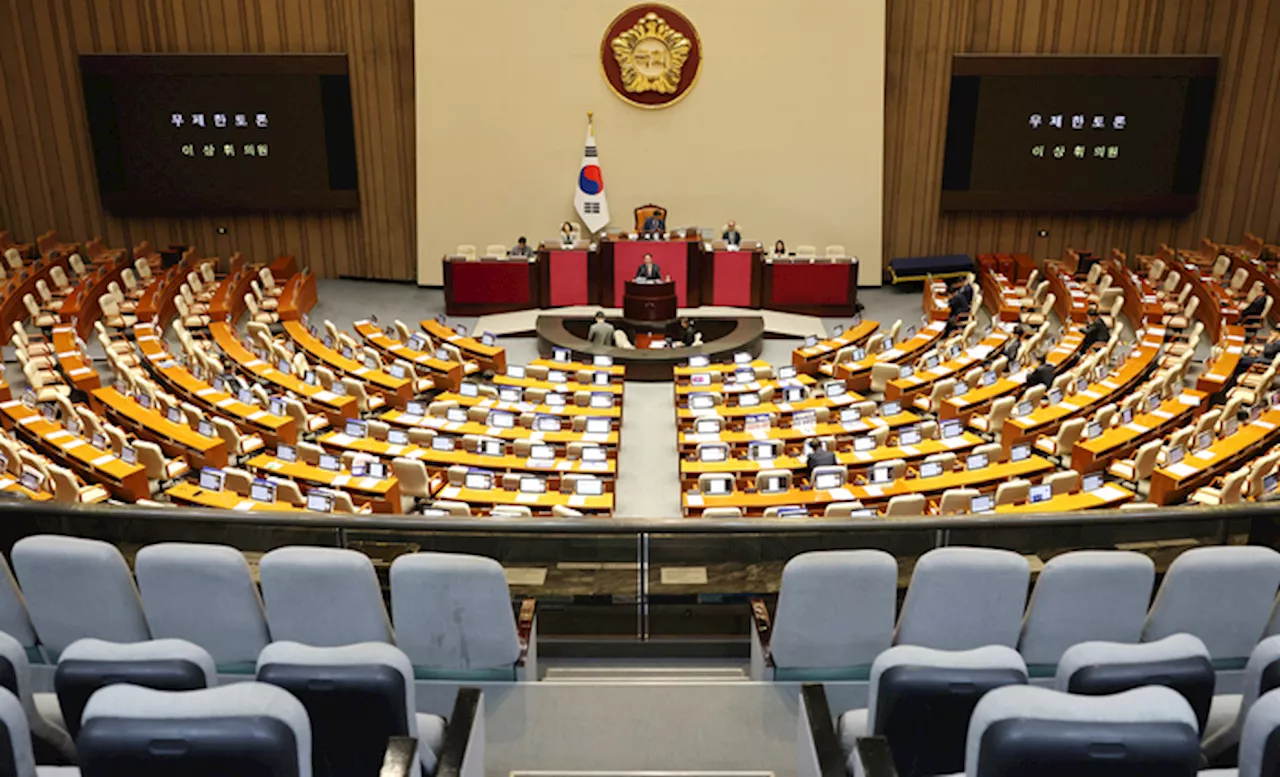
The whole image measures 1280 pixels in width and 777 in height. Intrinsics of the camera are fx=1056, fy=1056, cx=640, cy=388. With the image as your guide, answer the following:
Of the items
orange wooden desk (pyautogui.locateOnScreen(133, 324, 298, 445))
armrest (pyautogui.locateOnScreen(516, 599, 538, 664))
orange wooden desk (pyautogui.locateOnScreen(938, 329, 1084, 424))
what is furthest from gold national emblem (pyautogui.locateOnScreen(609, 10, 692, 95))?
armrest (pyautogui.locateOnScreen(516, 599, 538, 664))

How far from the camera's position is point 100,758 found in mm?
2582

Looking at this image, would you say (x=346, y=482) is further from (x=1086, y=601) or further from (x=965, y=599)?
(x=1086, y=601)

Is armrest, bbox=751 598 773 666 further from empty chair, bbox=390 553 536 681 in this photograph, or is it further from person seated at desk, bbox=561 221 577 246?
person seated at desk, bbox=561 221 577 246

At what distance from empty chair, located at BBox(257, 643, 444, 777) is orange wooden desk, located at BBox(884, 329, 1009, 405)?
11.7m

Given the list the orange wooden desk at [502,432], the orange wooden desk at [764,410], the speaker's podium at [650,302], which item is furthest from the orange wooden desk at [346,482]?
the speaker's podium at [650,302]

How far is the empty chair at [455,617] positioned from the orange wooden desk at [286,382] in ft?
30.0

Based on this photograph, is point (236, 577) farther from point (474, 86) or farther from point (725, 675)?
point (474, 86)

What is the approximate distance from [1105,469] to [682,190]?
1112 cm

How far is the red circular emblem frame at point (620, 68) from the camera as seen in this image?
1956 centimetres

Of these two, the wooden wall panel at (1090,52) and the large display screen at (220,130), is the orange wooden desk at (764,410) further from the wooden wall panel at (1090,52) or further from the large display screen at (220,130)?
the large display screen at (220,130)

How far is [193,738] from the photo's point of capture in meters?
2.55

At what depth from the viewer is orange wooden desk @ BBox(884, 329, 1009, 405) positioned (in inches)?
555

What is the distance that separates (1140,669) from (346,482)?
881 centimetres

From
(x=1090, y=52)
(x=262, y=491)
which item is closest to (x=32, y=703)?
(x=262, y=491)
